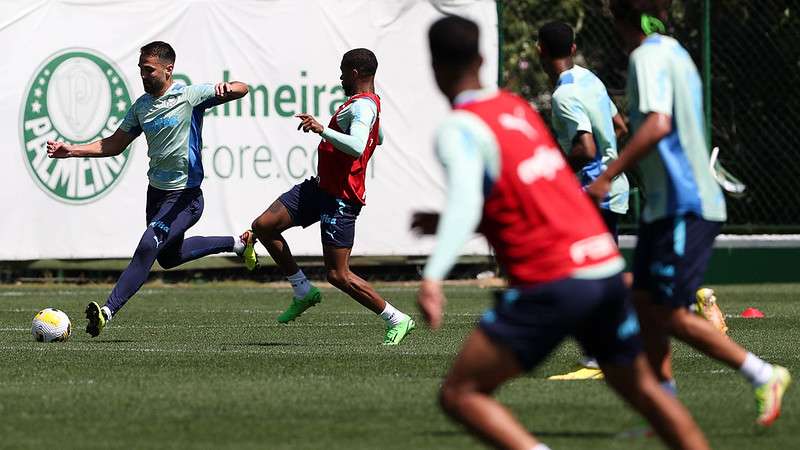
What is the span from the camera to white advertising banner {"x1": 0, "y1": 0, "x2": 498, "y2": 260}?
60.6 feet

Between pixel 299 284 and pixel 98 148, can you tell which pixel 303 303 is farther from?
pixel 98 148

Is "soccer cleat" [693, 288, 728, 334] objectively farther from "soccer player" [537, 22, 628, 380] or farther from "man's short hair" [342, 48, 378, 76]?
"man's short hair" [342, 48, 378, 76]

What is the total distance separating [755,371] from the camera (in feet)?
24.4

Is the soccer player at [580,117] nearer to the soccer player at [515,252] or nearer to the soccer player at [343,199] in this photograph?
the soccer player at [343,199]

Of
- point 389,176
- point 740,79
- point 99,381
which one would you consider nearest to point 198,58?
point 389,176

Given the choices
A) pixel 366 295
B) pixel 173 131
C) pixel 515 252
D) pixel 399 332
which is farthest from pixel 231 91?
pixel 515 252

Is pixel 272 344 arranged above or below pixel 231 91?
below

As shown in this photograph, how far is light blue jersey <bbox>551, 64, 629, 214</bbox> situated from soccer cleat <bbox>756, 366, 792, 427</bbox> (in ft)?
8.21

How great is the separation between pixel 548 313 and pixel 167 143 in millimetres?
7801

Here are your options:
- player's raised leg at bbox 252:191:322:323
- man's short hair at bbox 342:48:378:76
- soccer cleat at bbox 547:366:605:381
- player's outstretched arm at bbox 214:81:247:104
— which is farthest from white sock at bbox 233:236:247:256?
soccer cleat at bbox 547:366:605:381

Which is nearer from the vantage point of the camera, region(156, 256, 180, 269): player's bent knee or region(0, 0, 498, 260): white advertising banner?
region(156, 256, 180, 269): player's bent knee

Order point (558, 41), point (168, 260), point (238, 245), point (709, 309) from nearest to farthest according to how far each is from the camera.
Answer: point (558, 41) < point (709, 309) < point (168, 260) < point (238, 245)

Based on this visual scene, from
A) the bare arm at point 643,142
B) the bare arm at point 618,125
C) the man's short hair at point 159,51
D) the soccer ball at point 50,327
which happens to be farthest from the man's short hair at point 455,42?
the man's short hair at point 159,51

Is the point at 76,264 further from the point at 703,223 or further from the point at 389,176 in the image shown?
the point at 703,223
